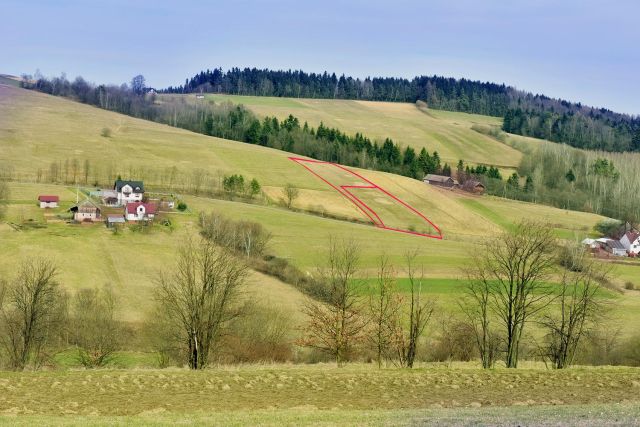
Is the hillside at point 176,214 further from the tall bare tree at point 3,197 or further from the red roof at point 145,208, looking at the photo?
the red roof at point 145,208

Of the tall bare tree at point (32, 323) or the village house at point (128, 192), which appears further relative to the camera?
the village house at point (128, 192)

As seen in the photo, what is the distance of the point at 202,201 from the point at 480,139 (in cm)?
11882

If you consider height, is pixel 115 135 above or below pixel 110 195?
above

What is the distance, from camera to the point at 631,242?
11144 centimetres

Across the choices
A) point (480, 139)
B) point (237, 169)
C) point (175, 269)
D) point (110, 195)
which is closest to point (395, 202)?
point (237, 169)

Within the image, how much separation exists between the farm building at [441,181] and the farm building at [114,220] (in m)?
83.2

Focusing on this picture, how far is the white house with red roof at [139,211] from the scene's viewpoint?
84688 millimetres

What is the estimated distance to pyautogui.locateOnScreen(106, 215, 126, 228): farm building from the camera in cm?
8225

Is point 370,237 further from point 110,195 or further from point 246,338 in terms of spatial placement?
point 246,338

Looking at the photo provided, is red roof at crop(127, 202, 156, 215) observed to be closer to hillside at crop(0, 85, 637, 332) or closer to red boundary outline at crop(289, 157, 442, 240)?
A: hillside at crop(0, 85, 637, 332)

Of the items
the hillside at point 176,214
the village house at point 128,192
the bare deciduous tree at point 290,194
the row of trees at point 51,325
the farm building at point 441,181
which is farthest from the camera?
the farm building at point 441,181

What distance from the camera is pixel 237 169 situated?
408 ft

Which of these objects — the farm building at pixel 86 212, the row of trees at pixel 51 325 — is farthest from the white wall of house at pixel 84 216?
the row of trees at pixel 51 325

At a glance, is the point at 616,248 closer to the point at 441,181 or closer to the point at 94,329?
the point at 441,181
